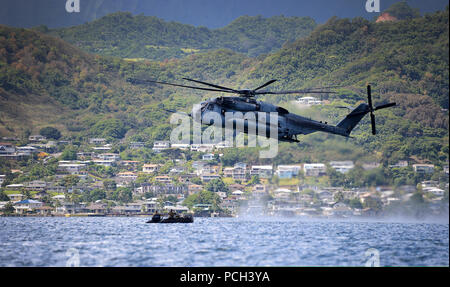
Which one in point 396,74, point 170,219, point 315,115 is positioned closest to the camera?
point 170,219

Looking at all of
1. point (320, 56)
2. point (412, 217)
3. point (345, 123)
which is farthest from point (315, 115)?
point (320, 56)

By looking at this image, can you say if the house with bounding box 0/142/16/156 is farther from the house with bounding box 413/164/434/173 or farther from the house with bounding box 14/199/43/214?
the house with bounding box 413/164/434/173

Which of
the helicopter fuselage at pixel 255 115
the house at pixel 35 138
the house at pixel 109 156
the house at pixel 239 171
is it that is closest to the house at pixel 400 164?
the house at pixel 239 171

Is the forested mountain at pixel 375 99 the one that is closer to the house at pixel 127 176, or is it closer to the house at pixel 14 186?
the house at pixel 127 176

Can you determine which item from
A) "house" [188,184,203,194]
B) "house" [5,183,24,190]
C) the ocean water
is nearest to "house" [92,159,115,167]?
"house" [5,183,24,190]

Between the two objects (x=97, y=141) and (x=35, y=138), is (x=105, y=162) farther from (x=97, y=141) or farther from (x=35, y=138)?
(x=35, y=138)
